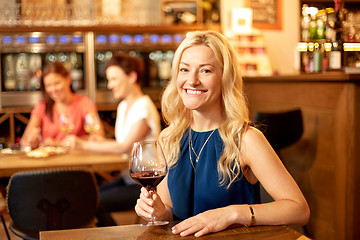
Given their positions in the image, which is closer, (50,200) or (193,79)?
(193,79)

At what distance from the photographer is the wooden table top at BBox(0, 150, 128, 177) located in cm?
305

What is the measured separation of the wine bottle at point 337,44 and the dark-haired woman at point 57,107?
1970 millimetres

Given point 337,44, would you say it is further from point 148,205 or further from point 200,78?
point 148,205

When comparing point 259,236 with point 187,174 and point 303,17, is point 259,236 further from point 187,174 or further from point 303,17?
point 303,17

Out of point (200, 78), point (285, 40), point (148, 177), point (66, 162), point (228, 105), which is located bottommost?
point (66, 162)

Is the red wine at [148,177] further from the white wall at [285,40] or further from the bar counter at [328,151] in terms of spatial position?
the white wall at [285,40]

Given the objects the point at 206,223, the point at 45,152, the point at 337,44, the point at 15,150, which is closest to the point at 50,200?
the point at 45,152

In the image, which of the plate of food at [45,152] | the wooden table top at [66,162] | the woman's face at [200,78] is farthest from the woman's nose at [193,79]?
the plate of food at [45,152]

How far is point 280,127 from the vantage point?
3756mm

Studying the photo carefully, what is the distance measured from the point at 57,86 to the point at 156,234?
284cm

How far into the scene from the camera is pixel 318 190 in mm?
3830

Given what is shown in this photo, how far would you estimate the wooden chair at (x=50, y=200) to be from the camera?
2.65 meters

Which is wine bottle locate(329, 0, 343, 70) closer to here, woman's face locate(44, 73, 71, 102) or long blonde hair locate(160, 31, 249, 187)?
woman's face locate(44, 73, 71, 102)

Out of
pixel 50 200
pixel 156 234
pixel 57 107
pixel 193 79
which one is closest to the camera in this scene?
pixel 156 234
